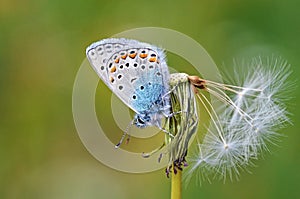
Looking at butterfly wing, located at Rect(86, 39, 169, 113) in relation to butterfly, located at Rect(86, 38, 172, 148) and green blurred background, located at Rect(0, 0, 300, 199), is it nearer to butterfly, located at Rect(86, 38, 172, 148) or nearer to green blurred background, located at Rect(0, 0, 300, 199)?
butterfly, located at Rect(86, 38, 172, 148)


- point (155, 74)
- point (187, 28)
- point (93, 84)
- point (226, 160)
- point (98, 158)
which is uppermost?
point (187, 28)

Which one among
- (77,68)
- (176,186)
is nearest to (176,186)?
(176,186)

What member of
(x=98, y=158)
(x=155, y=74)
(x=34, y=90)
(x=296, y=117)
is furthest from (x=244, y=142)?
(x=34, y=90)

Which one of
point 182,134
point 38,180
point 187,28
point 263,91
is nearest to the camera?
point 182,134

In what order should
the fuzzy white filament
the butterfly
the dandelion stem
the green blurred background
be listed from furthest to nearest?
the green blurred background, the fuzzy white filament, the butterfly, the dandelion stem

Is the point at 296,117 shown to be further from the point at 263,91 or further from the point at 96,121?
the point at 263,91

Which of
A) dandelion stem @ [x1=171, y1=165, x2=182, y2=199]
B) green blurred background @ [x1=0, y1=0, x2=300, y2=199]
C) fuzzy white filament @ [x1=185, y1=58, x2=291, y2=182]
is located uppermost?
green blurred background @ [x1=0, y1=0, x2=300, y2=199]

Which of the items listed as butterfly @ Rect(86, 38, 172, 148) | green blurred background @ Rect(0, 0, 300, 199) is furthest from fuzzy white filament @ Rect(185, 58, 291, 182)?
green blurred background @ Rect(0, 0, 300, 199)

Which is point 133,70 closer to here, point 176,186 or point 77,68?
point 176,186
